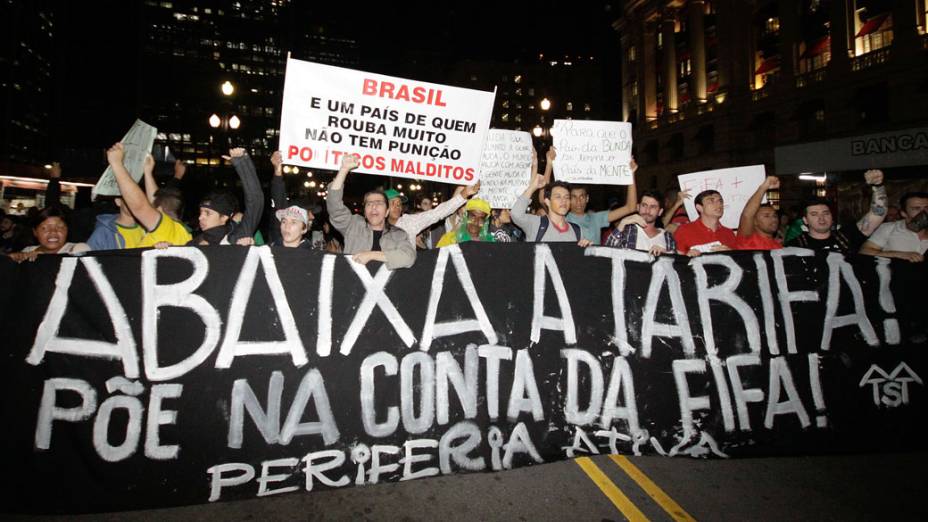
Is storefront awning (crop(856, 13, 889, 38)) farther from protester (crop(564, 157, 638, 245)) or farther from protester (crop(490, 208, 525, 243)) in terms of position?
protester (crop(490, 208, 525, 243))

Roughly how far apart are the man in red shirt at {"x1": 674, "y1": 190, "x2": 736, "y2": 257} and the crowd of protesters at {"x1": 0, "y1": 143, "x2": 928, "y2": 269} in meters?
0.01

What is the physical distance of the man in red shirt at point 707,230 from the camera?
16.4ft

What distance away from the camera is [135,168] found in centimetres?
471

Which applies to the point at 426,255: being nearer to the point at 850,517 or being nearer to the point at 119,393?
the point at 119,393

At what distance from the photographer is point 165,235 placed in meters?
3.89

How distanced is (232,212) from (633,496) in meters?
3.71

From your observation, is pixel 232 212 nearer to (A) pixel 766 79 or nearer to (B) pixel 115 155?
(B) pixel 115 155

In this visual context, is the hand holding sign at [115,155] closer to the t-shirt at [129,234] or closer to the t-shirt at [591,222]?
the t-shirt at [129,234]

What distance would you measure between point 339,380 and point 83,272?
1.70m

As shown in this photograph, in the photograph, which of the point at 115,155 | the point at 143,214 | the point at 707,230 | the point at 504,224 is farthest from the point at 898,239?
the point at 115,155

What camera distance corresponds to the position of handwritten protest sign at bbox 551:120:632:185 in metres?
6.01

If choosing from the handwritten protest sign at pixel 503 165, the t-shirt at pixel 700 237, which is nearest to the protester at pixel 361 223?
the handwritten protest sign at pixel 503 165

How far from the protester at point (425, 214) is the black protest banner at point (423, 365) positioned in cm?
151

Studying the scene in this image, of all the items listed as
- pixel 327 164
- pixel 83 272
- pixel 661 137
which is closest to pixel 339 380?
pixel 83 272
